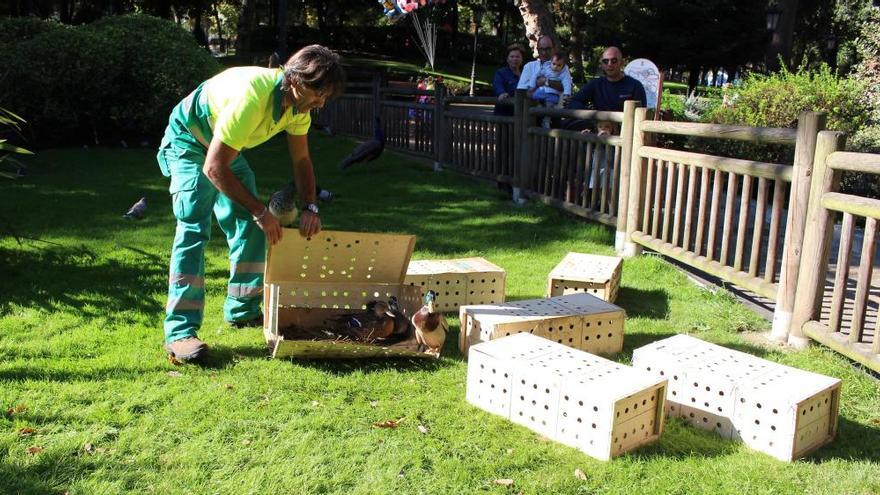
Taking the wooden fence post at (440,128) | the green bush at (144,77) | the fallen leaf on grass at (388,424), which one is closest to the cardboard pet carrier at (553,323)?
the fallen leaf on grass at (388,424)

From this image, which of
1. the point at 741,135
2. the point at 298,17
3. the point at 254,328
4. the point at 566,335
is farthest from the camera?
the point at 298,17

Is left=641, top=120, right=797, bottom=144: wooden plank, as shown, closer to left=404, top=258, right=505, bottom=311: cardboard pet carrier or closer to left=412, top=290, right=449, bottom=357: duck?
left=404, top=258, right=505, bottom=311: cardboard pet carrier

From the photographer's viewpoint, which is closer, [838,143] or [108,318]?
[838,143]

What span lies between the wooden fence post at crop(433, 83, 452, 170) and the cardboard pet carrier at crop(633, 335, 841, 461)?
8.21 metres

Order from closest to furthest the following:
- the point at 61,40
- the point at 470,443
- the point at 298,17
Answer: the point at 470,443 → the point at 61,40 → the point at 298,17

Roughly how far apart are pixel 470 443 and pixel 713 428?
1103 millimetres

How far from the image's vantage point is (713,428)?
347 centimetres

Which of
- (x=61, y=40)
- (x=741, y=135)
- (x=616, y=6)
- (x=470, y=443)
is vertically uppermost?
(x=616, y=6)

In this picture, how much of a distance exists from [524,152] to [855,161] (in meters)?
5.07

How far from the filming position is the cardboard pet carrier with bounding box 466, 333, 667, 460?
124 inches

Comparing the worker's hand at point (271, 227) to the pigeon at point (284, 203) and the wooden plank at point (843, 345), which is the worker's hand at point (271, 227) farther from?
the wooden plank at point (843, 345)

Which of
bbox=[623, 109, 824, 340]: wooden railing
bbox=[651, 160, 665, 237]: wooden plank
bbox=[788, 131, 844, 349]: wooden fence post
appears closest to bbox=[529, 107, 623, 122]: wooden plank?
bbox=[623, 109, 824, 340]: wooden railing

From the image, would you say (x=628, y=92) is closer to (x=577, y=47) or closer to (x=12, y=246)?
(x=12, y=246)

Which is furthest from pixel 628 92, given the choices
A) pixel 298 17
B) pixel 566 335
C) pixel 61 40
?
pixel 298 17
